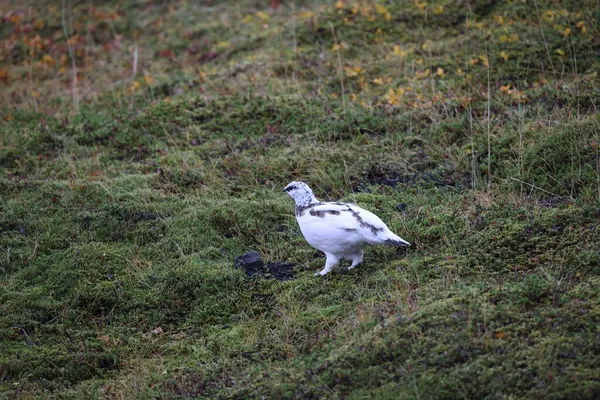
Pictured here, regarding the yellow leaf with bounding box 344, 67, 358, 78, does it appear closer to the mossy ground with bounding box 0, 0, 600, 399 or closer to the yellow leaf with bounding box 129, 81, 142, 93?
the mossy ground with bounding box 0, 0, 600, 399

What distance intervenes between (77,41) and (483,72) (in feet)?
29.3

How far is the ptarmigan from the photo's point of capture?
253 inches

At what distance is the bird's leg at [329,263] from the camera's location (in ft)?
22.4

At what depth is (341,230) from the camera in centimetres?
646

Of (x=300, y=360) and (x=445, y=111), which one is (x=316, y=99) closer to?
(x=445, y=111)

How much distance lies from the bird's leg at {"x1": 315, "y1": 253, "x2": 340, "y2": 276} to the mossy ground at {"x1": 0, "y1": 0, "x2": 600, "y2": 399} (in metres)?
0.17

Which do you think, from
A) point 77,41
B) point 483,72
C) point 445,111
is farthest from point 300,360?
point 77,41

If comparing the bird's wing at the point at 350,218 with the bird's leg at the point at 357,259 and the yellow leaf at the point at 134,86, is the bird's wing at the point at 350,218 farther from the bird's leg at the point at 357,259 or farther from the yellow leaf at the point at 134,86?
the yellow leaf at the point at 134,86

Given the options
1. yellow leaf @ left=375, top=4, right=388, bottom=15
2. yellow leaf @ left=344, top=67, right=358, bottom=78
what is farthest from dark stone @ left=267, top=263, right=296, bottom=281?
yellow leaf @ left=375, top=4, right=388, bottom=15

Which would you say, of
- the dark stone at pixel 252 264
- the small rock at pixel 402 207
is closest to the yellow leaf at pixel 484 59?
the small rock at pixel 402 207

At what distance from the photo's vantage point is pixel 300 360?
18.2 ft

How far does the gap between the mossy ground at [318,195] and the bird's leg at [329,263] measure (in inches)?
6.5

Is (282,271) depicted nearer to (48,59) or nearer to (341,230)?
(341,230)

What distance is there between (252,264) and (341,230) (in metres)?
1.23
